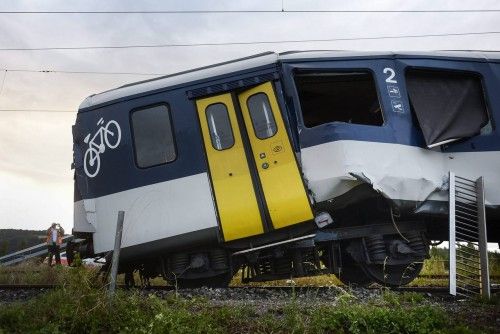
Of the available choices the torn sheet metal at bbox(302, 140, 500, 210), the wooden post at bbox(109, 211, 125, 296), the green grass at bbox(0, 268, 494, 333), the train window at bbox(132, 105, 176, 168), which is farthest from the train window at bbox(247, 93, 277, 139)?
the green grass at bbox(0, 268, 494, 333)

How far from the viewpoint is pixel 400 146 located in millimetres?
7051

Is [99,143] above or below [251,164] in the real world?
above

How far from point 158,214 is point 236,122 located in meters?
1.74

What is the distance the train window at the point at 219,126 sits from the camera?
7176 millimetres

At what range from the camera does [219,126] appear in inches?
286

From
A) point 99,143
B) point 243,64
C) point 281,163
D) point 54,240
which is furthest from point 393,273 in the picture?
point 54,240

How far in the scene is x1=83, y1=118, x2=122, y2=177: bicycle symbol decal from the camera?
7551mm

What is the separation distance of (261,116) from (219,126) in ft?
2.07

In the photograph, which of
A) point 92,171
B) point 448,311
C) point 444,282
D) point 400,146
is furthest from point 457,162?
point 92,171

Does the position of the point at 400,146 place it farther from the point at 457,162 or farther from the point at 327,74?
the point at 327,74

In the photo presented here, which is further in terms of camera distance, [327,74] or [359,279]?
[359,279]

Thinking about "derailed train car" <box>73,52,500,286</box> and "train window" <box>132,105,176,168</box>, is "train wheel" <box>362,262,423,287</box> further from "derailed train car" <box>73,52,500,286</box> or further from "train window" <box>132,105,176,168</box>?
"train window" <box>132,105,176,168</box>

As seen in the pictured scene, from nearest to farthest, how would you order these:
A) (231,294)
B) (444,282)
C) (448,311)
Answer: (448,311)
(231,294)
(444,282)

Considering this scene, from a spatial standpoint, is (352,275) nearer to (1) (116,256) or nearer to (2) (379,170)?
(2) (379,170)
